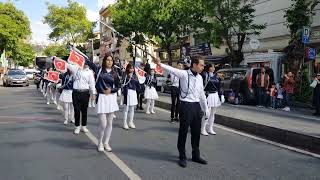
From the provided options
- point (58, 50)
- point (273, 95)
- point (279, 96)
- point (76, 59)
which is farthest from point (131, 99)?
point (58, 50)

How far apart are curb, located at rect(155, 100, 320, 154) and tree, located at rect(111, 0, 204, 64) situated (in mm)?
21654

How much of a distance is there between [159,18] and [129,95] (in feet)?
85.2

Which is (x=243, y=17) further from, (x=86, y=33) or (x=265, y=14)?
(x=86, y=33)

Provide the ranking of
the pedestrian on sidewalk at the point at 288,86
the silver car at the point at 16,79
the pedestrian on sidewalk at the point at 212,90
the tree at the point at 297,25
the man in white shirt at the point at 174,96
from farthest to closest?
the silver car at the point at 16,79 → the tree at the point at 297,25 → the pedestrian on sidewalk at the point at 288,86 → the man in white shirt at the point at 174,96 → the pedestrian on sidewalk at the point at 212,90

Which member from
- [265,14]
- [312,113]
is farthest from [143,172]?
[265,14]

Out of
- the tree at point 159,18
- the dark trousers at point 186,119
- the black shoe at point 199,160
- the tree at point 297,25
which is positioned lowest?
the black shoe at point 199,160

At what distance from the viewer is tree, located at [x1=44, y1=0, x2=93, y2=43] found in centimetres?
8331

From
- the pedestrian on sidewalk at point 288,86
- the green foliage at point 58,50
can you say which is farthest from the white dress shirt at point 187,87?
the green foliage at point 58,50

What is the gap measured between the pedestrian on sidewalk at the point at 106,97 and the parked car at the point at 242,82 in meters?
12.5

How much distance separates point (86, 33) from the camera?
8375 centimetres

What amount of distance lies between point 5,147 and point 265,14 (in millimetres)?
23480

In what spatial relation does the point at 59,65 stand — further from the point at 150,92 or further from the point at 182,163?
the point at 182,163

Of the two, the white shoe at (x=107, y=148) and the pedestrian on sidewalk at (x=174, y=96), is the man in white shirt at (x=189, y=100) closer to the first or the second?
the white shoe at (x=107, y=148)

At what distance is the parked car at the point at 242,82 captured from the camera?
2080 cm
